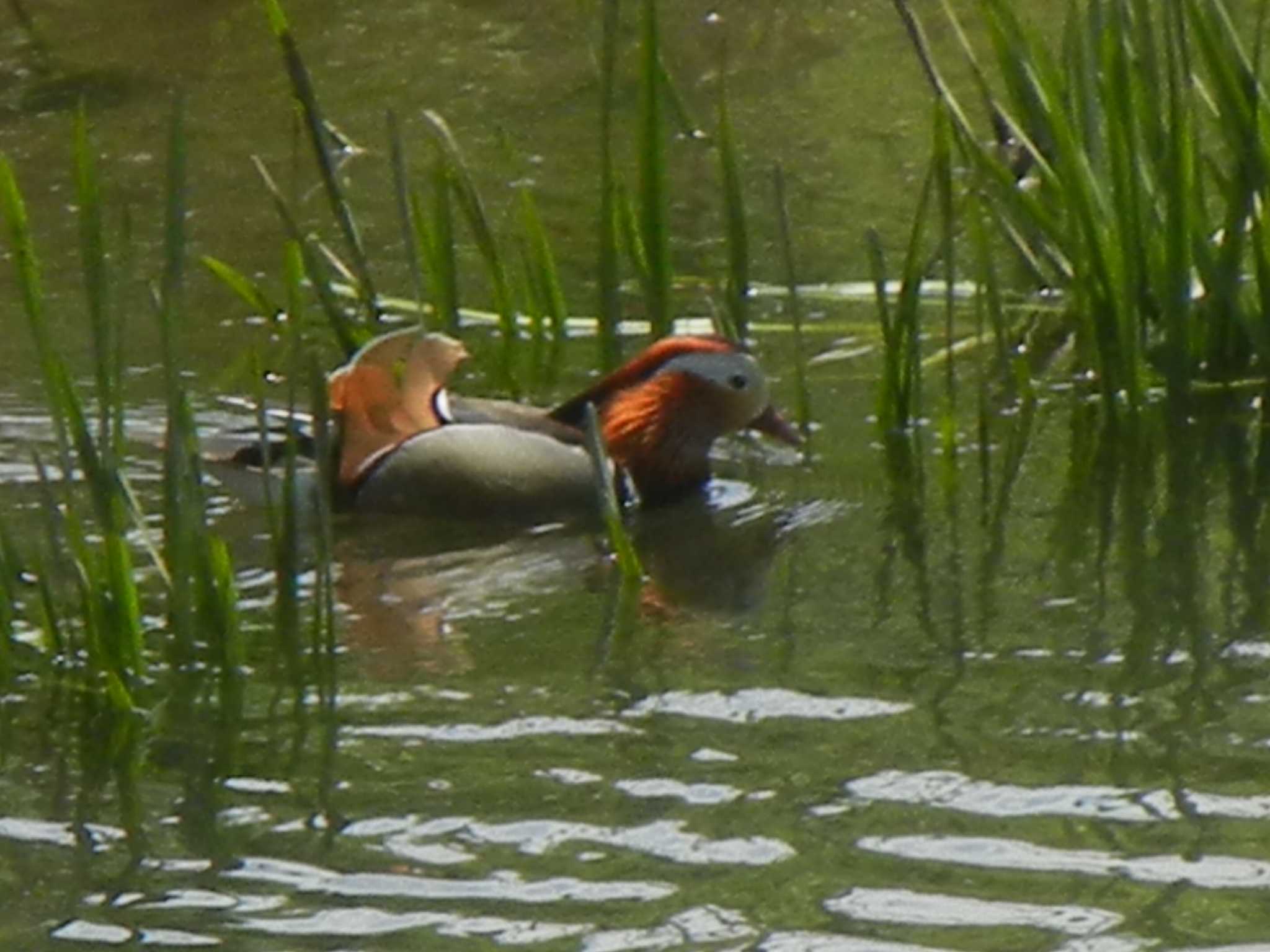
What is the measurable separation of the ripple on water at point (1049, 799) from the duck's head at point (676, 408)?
2.19m

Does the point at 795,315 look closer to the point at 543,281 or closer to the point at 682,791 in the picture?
the point at 543,281

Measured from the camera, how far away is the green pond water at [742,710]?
4031mm

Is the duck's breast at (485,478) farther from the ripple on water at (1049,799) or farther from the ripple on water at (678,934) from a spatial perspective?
the ripple on water at (678,934)

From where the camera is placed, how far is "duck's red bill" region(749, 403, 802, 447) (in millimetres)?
6582

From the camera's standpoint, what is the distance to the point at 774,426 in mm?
6590

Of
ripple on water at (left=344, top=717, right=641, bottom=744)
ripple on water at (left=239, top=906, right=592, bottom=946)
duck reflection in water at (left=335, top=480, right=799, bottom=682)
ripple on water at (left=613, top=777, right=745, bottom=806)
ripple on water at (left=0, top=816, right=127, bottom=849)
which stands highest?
duck reflection in water at (left=335, top=480, right=799, bottom=682)

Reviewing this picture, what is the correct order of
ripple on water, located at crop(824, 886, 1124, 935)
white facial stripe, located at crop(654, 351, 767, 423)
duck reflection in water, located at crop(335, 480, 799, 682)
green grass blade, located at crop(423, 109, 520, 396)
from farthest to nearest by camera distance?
green grass blade, located at crop(423, 109, 520, 396) < white facial stripe, located at crop(654, 351, 767, 423) < duck reflection in water, located at crop(335, 480, 799, 682) < ripple on water, located at crop(824, 886, 1124, 935)

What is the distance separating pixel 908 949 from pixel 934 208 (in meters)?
4.41

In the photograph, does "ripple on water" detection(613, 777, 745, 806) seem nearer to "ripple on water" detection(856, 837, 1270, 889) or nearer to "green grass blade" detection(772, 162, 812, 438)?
"ripple on water" detection(856, 837, 1270, 889)

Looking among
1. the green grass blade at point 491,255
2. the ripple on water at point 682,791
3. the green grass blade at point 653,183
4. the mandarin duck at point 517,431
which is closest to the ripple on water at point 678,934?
the ripple on water at point 682,791

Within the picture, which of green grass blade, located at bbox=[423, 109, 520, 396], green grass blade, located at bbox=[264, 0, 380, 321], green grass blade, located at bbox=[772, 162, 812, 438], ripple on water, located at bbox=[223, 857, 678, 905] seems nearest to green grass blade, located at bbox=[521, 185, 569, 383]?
green grass blade, located at bbox=[423, 109, 520, 396]

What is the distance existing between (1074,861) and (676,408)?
2621 millimetres

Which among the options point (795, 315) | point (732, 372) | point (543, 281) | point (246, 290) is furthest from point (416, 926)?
point (543, 281)

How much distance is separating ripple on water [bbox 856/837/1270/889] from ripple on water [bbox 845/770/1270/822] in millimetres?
123
